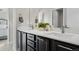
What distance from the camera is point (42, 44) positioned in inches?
60.3

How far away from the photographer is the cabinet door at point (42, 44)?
59.4 inches

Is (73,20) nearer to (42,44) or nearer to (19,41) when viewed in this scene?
(42,44)

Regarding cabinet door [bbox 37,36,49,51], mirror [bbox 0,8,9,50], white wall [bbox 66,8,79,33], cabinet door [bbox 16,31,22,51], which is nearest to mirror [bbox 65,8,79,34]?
white wall [bbox 66,8,79,33]

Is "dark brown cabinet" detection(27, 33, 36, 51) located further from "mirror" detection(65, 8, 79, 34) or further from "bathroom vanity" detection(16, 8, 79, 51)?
"mirror" detection(65, 8, 79, 34)

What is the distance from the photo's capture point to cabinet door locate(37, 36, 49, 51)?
151cm

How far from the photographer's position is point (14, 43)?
153 cm

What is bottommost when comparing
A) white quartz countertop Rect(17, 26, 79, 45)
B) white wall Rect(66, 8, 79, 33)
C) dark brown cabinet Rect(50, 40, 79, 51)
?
dark brown cabinet Rect(50, 40, 79, 51)

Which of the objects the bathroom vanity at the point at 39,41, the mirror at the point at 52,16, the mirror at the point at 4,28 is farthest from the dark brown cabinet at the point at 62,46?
the mirror at the point at 4,28

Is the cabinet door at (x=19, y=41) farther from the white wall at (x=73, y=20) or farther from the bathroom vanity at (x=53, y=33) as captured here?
the white wall at (x=73, y=20)

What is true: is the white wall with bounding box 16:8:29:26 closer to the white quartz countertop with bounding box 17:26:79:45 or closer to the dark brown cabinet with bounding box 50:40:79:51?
the white quartz countertop with bounding box 17:26:79:45

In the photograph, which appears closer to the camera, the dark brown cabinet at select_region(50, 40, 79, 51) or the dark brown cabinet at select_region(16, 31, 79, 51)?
the dark brown cabinet at select_region(50, 40, 79, 51)

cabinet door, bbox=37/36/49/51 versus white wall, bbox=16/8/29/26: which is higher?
white wall, bbox=16/8/29/26
